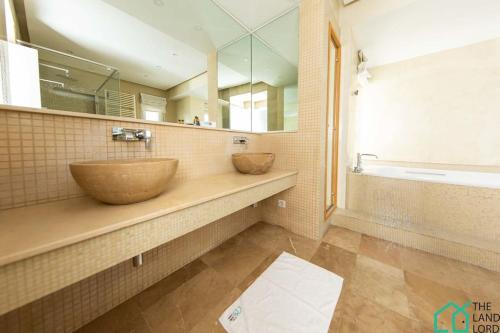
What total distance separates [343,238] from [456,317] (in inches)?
32.9

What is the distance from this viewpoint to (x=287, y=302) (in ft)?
3.35

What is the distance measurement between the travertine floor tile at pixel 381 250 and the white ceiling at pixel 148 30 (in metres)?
2.22

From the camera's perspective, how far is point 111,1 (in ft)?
5.36

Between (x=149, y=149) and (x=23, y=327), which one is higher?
(x=149, y=149)

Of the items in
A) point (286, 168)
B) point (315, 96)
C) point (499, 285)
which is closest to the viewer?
point (499, 285)

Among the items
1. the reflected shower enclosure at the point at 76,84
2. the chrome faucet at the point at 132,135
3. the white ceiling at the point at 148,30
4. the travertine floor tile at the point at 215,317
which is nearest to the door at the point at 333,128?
the white ceiling at the point at 148,30

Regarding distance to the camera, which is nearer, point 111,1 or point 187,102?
point 111,1

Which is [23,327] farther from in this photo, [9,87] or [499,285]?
[499,285]

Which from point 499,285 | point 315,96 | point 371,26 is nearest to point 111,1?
point 315,96

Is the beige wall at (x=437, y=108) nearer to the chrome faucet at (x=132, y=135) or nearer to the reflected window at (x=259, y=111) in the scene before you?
the reflected window at (x=259, y=111)

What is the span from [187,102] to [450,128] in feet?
12.8

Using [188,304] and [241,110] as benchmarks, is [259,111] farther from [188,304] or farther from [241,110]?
[188,304]

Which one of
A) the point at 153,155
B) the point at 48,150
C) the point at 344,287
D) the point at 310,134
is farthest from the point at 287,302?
the point at 48,150

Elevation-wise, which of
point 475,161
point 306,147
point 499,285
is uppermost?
point 306,147
